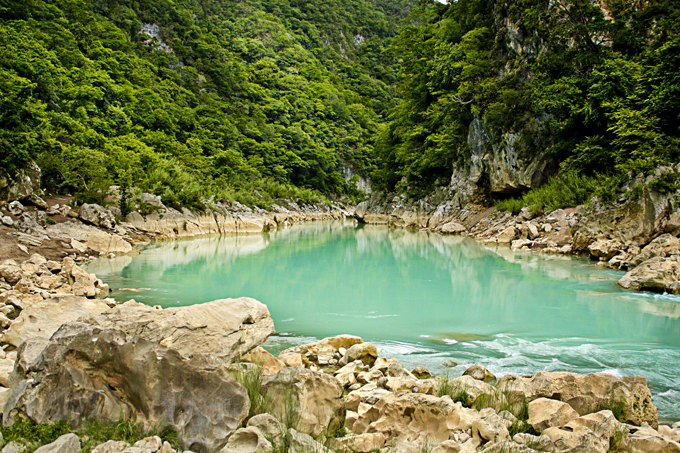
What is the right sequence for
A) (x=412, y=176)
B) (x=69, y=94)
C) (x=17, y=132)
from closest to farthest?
(x=17, y=132), (x=69, y=94), (x=412, y=176)

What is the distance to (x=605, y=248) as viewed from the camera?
12.9 metres

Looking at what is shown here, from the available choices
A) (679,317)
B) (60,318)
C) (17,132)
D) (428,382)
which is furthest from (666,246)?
(17,132)

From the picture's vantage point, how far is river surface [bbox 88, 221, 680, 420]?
5.62 meters

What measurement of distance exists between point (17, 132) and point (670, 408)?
1696cm

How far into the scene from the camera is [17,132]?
41.6 feet

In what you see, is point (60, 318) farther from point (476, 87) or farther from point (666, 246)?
point (476, 87)

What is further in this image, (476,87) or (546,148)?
(476,87)

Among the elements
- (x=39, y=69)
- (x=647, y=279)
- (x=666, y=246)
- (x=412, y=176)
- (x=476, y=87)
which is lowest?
(x=647, y=279)

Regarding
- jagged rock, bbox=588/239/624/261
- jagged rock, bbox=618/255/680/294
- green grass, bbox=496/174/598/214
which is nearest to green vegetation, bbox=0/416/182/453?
jagged rock, bbox=618/255/680/294

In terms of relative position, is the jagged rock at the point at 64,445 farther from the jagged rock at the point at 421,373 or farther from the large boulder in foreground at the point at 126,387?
the jagged rock at the point at 421,373

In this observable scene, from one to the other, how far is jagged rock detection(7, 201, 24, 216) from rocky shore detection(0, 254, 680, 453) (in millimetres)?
11048

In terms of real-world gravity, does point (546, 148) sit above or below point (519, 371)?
above

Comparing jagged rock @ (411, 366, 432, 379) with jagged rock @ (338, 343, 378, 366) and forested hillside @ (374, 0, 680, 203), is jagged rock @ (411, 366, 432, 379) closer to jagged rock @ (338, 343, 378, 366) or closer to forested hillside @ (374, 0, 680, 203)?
jagged rock @ (338, 343, 378, 366)

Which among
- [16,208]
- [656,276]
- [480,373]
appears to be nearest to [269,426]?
[480,373]
